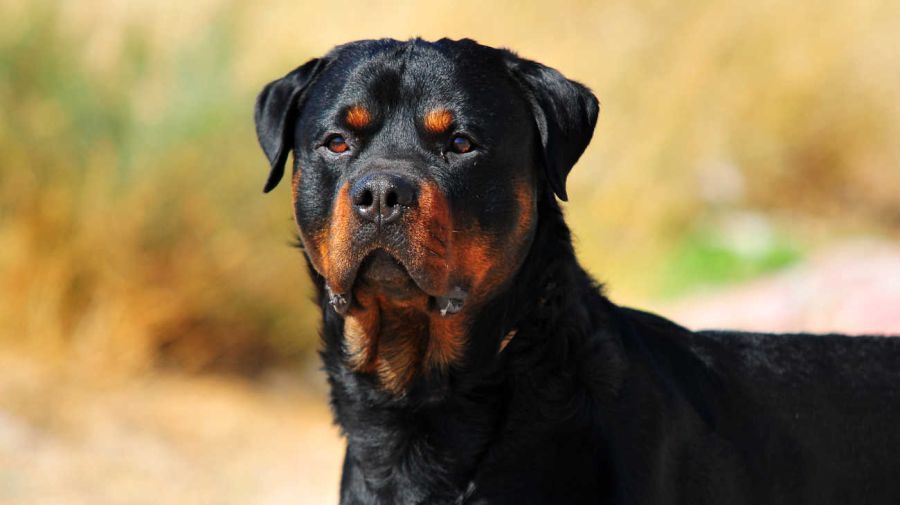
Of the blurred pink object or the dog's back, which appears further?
the blurred pink object

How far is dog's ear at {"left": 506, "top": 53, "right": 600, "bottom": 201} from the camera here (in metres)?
3.51

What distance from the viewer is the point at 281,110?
3.74m

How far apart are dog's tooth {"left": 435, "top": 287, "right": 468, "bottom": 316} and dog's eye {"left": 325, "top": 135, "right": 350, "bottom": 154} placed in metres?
0.50

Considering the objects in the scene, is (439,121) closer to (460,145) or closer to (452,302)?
(460,145)

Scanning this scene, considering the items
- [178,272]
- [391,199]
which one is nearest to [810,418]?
[391,199]

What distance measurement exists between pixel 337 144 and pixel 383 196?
432mm

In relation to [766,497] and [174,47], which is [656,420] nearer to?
[766,497]

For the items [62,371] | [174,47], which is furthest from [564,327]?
[174,47]

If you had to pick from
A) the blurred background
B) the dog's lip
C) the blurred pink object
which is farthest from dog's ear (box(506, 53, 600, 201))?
the blurred background

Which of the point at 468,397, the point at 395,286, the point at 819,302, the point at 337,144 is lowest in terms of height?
the point at 468,397

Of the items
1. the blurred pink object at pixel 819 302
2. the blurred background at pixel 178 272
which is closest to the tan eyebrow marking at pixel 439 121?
the blurred pink object at pixel 819 302

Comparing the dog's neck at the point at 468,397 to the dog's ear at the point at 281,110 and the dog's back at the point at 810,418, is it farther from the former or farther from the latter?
the dog's ear at the point at 281,110

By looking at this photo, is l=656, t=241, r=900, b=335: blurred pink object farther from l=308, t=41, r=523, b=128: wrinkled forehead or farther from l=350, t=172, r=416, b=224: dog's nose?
l=350, t=172, r=416, b=224: dog's nose

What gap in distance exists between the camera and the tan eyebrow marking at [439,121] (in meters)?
3.34
